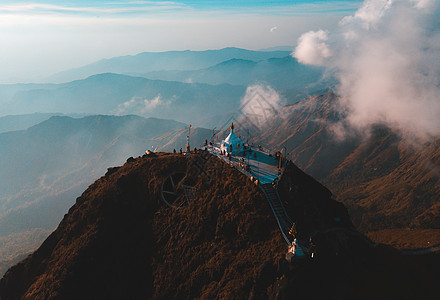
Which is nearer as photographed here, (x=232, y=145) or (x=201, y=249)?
(x=201, y=249)

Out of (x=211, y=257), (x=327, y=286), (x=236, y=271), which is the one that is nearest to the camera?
(x=327, y=286)

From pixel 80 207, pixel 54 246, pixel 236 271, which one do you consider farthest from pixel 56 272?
pixel 236 271

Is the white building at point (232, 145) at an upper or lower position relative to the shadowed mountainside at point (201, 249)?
upper

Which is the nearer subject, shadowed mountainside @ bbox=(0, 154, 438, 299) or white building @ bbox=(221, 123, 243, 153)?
shadowed mountainside @ bbox=(0, 154, 438, 299)

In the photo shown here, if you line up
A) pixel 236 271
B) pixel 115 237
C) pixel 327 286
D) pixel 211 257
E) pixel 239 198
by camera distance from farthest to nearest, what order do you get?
pixel 115 237 < pixel 239 198 < pixel 211 257 < pixel 236 271 < pixel 327 286

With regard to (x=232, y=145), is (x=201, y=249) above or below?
below

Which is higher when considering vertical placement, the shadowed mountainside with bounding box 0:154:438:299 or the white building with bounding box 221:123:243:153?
the white building with bounding box 221:123:243:153

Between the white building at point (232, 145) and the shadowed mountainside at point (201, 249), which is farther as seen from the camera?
the white building at point (232, 145)

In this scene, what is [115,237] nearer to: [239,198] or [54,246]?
[54,246]
